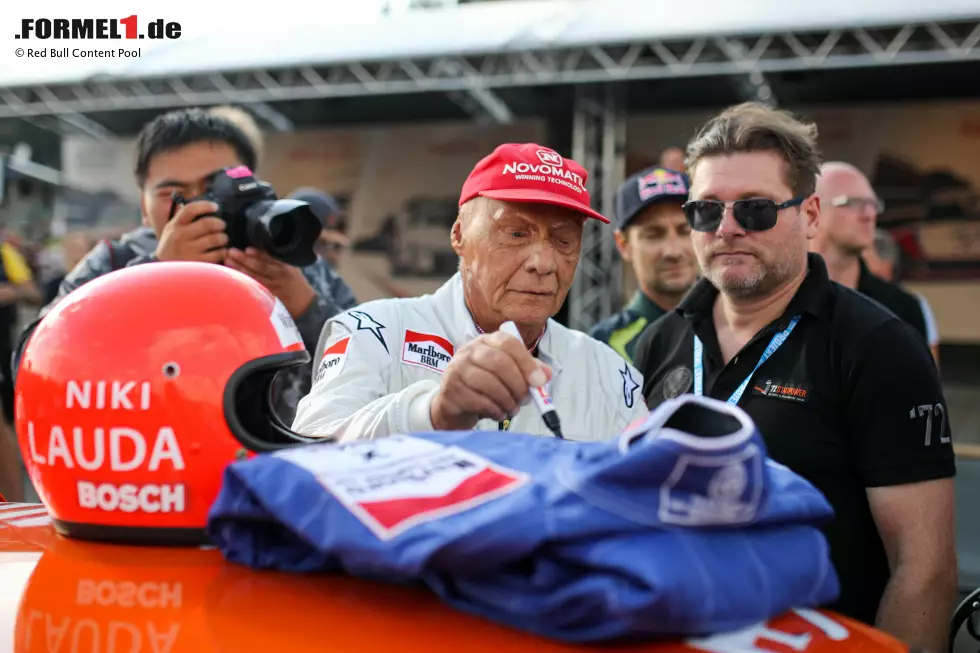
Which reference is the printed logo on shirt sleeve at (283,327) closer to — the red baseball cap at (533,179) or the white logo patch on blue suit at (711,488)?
the red baseball cap at (533,179)

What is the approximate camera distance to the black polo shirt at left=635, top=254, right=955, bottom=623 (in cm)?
223

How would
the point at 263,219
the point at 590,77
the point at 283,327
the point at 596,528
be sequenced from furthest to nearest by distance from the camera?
1. the point at 590,77
2. the point at 263,219
3. the point at 283,327
4. the point at 596,528

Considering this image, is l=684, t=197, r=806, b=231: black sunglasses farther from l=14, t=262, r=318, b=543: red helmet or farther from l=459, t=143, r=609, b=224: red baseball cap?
l=14, t=262, r=318, b=543: red helmet

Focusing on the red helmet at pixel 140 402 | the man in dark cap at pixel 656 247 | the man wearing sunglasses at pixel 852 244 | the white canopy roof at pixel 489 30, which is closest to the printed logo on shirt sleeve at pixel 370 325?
the red helmet at pixel 140 402

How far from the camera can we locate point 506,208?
215 cm

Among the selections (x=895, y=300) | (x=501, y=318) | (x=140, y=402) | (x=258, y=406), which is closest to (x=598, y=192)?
(x=895, y=300)

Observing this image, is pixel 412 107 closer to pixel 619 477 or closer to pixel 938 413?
pixel 938 413

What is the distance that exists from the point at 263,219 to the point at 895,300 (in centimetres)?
274

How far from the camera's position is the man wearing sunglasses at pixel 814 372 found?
86.7 inches

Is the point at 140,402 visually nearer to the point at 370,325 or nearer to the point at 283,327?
the point at 283,327

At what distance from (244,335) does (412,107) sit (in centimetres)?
1210

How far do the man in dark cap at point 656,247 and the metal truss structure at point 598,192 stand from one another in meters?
6.19

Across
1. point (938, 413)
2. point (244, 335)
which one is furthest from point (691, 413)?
point (938, 413)

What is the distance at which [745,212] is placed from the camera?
2566 millimetres
